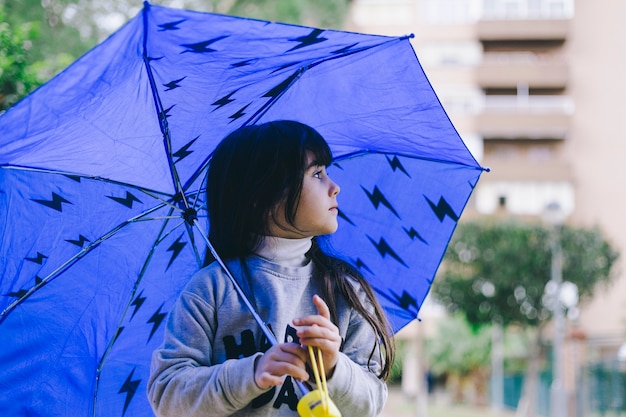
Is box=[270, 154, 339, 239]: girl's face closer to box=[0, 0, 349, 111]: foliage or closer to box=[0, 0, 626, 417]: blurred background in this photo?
box=[0, 0, 349, 111]: foliage

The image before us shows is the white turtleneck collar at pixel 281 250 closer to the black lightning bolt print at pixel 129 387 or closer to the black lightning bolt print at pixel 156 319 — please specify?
the black lightning bolt print at pixel 156 319

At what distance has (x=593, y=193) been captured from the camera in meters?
41.8

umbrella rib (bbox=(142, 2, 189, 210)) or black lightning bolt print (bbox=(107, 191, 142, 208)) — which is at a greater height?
umbrella rib (bbox=(142, 2, 189, 210))

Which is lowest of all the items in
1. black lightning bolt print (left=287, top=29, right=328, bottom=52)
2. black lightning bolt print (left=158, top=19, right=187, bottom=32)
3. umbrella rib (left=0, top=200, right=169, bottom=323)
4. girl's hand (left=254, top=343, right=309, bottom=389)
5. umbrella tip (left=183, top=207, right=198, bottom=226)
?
girl's hand (left=254, top=343, right=309, bottom=389)

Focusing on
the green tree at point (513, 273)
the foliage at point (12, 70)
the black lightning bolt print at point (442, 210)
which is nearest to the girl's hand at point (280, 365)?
the black lightning bolt print at point (442, 210)

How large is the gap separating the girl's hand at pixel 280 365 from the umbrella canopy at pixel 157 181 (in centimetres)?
87

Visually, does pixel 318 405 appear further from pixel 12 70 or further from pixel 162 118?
pixel 12 70

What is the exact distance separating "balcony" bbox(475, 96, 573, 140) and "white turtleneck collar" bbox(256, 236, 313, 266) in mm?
41411

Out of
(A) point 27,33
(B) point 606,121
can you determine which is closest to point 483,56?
(B) point 606,121

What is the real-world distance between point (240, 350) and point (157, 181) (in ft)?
2.59

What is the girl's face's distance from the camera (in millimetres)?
2709

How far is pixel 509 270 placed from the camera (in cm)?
3195

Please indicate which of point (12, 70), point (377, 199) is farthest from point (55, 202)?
point (12, 70)

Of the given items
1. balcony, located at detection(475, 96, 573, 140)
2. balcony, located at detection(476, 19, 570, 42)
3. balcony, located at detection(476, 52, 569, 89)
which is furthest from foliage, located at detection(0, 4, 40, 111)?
balcony, located at detection(476, 19, 570, 42)
